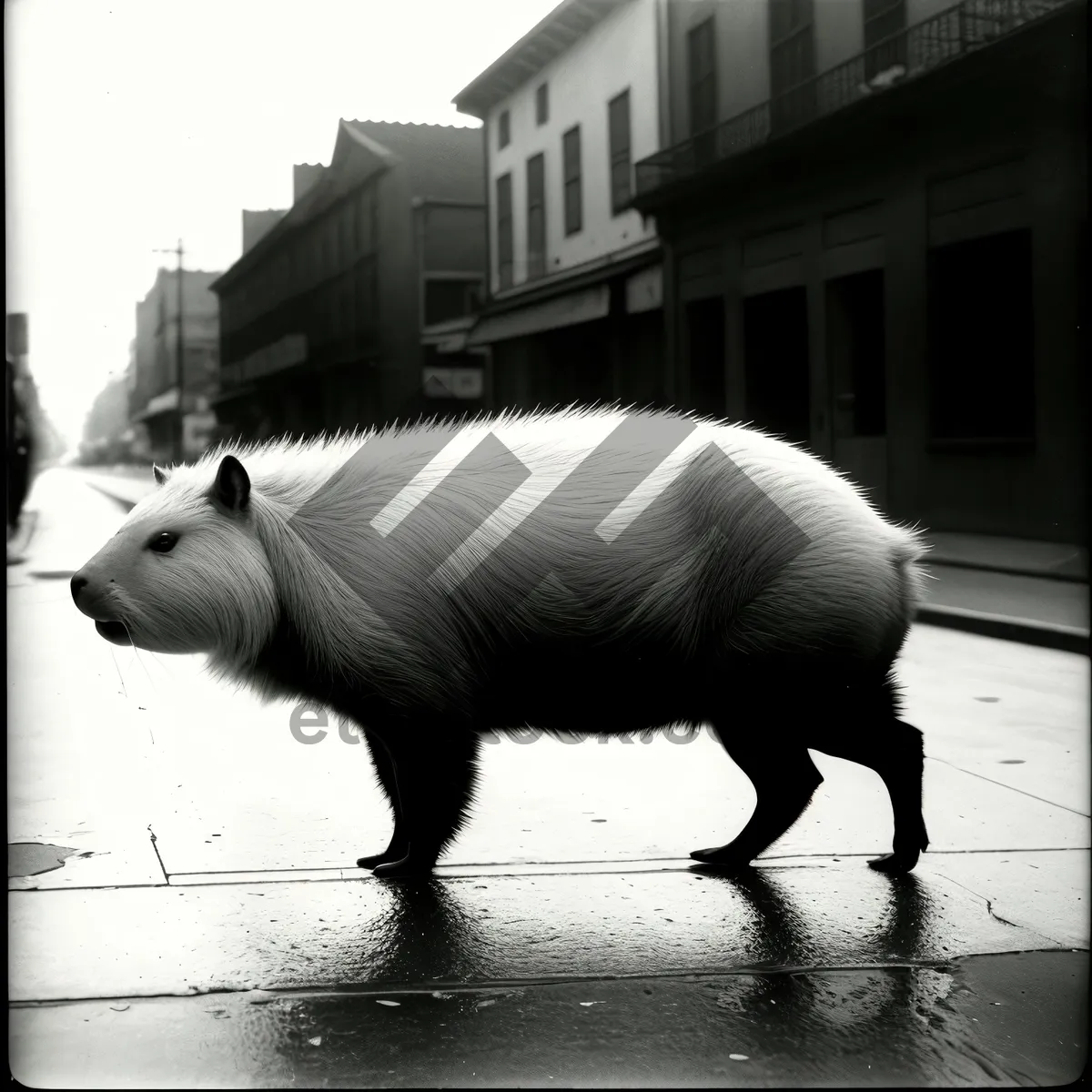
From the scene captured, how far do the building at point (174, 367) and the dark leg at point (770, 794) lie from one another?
Answer: 5.81ft

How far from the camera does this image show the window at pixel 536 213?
4094 mm

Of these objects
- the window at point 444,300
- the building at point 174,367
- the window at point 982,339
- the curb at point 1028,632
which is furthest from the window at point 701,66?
the curb at point 1028,632

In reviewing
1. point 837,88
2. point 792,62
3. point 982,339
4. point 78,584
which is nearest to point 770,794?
point 78,584

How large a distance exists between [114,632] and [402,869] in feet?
3.31

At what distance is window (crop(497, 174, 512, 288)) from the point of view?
393cm

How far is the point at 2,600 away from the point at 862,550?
6.70 feet

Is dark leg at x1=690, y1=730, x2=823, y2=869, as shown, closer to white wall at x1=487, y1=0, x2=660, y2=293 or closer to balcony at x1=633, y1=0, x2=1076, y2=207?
white wall at x1=487, y1=0, x2=660, y2=293

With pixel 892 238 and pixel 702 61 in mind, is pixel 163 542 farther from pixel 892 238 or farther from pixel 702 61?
pixel 892 238

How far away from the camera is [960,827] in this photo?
414 cm

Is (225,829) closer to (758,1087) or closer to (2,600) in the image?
(2,600)

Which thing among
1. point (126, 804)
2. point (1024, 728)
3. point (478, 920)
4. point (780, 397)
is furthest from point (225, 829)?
point (1024, 728)

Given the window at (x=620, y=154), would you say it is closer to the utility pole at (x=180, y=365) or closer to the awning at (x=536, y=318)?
the awning at (x=536, y=318)

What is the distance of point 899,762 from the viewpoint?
11.6 ft

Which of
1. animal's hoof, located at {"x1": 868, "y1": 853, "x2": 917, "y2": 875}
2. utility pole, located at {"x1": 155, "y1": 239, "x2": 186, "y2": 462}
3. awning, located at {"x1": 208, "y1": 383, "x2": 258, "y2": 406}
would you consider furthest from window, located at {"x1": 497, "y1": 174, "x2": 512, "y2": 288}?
animal's hoof, located at {"x1": 868, "y1": 853, "x2": 917, "y2": 875}
